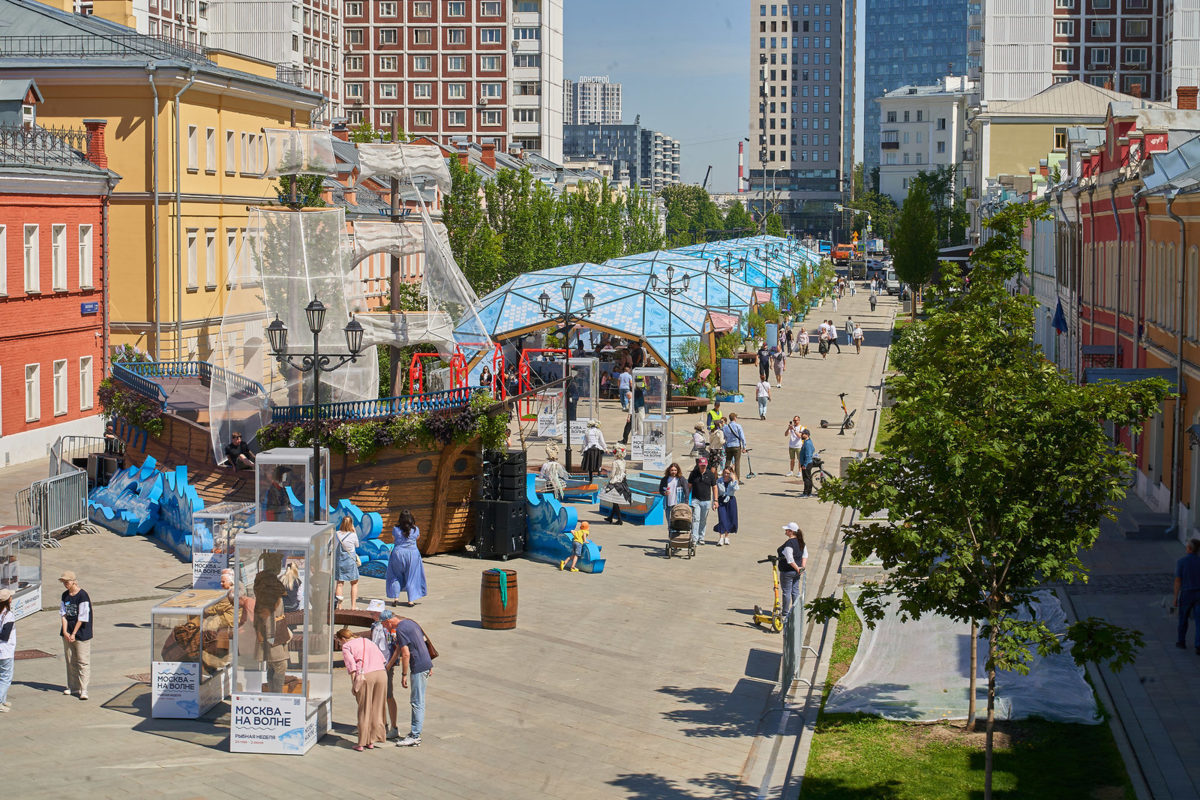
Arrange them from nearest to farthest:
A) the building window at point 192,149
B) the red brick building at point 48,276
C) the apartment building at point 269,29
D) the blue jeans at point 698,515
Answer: the blue jeans at point 698,515 < the red brick building at point 48,276 < the building window at point 192,149 < the apartment building at point 269,29

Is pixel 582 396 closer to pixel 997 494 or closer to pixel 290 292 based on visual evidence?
pixel 290 292

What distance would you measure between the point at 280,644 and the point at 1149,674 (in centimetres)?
1031

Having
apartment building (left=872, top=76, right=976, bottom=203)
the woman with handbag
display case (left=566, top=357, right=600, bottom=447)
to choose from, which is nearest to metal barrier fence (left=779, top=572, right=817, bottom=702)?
the woman with handbag

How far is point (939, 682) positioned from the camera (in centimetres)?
1653

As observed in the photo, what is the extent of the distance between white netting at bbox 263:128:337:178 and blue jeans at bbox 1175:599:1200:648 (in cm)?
1762

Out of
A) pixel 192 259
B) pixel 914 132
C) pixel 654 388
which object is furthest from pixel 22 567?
pixel 914 132

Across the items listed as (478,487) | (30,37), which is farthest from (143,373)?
(30,37)

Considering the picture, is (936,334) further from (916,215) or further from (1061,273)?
(916,215)

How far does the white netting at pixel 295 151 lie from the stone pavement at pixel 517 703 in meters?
8.06

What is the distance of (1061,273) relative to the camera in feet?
150

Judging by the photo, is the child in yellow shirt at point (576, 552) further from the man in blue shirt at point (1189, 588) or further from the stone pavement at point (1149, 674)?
the man in blue shirt at point (1189, 588)

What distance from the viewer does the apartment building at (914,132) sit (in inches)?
6590

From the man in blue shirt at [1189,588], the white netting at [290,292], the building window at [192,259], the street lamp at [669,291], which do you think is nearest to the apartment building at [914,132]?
the street lamp at [669,291]

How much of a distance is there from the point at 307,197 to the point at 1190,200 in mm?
23194
